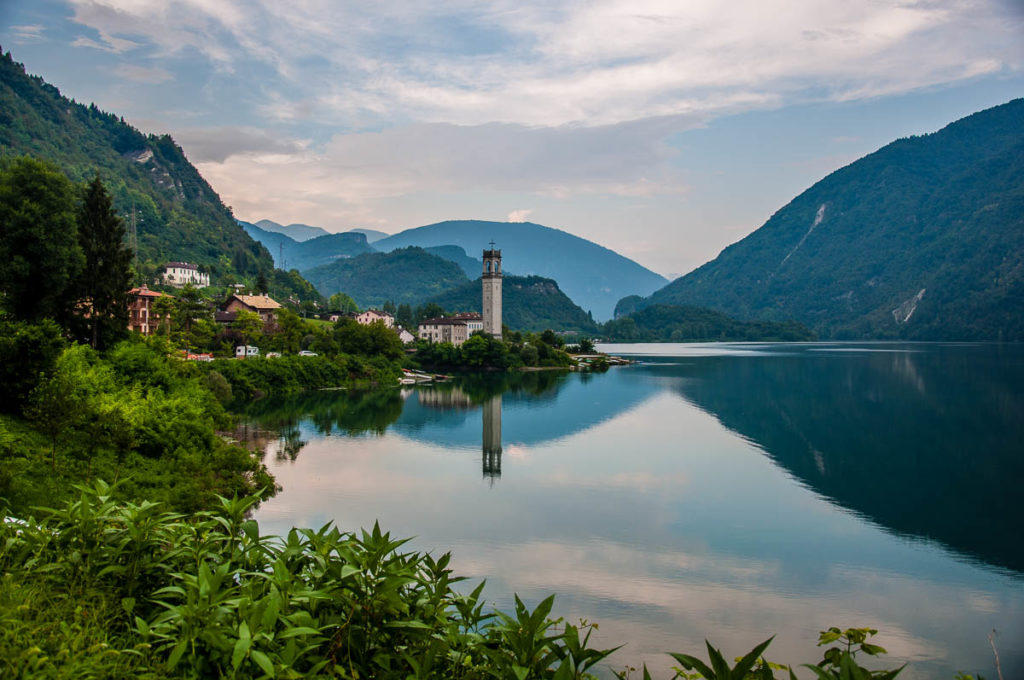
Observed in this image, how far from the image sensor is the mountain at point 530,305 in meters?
114

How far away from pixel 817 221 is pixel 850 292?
4460 centimetres

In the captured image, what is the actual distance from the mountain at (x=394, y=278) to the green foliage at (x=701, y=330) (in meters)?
52.5

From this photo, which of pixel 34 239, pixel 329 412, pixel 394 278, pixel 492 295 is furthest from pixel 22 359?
pixel 394 278

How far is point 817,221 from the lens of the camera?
6654 inches

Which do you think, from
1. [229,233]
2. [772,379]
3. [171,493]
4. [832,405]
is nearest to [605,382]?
[772,379]

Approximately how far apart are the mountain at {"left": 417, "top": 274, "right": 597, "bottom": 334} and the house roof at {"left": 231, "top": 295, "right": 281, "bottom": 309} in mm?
61142

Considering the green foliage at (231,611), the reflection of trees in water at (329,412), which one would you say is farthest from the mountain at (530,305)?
the green foliage at (231,611)

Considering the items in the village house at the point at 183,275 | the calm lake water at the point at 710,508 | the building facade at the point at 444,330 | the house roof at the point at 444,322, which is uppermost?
the village house at the point at 183,275

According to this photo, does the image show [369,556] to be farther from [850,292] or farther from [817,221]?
[817,221]

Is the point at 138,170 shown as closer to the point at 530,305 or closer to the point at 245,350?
the point at 245,350

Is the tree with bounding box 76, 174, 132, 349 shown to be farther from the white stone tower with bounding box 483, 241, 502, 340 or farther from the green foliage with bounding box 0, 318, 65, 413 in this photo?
the white stone tower with bounding box 483, 241, 502, 340

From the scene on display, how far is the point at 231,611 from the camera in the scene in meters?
1.96

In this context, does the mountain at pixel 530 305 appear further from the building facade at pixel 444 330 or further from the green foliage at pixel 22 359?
the green foliage at pixel 22 359

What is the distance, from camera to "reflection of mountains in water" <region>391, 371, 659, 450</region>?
76.9 feet
